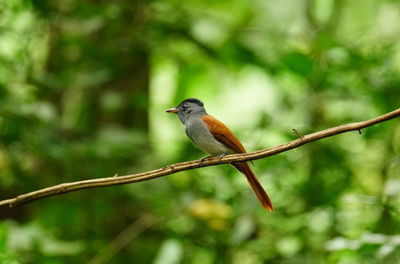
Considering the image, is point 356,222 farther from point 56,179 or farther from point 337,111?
point 56,179

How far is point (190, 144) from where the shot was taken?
180 inches

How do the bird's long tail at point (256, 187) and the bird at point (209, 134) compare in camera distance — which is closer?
the bird's long tail at point (256, 187)

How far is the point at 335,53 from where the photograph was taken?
352cm

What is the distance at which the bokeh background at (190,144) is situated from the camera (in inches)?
148

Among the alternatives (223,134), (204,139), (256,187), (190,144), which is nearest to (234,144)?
(223,134)

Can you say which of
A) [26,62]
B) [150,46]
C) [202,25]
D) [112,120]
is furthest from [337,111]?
[26,62]

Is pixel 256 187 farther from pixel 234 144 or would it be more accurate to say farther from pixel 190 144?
pixel 190 144

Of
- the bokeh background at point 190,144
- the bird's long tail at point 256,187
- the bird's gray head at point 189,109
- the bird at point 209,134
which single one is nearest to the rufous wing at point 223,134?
the bird at point 209,134

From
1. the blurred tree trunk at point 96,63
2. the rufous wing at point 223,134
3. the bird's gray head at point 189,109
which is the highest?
the blurred tree trunk at point 96,63

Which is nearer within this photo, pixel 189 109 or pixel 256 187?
pixel 256 187

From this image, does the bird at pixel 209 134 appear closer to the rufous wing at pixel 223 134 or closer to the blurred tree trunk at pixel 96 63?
the rufous wing at pixel 223 134

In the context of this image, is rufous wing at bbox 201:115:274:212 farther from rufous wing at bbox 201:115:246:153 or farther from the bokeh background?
the bokeh background

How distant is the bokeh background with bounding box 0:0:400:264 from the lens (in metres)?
3.76

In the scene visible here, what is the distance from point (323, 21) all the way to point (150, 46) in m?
1.89
